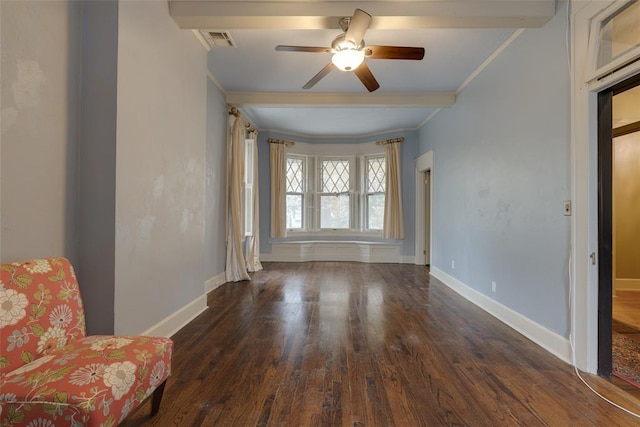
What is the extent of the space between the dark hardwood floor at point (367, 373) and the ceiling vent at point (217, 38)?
2.87 meters

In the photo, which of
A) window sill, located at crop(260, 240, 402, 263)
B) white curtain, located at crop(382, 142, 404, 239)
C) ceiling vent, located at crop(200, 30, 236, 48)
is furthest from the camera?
window sill, located at crop(260, 240, 402, 263)

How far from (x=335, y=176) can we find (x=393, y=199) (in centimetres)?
150

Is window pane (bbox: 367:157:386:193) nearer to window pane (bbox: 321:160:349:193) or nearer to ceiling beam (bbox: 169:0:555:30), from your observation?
window pane (bbox: 321:160:349:193)

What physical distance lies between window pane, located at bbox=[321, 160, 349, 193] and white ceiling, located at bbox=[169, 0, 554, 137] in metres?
1.15

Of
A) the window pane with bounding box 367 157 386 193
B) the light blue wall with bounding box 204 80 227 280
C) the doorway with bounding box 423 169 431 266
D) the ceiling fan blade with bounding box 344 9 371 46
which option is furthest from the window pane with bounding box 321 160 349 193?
the ceiling fan blade with bounding box 344 9 371 46

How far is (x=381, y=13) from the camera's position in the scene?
2516 millimetres

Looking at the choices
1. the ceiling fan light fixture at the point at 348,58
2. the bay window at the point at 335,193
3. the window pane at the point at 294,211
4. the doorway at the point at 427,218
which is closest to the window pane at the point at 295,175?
the bay window at the point at 335,193

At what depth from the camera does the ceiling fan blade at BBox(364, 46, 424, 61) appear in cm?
256

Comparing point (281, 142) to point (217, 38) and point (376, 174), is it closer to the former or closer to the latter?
point (376, 174)

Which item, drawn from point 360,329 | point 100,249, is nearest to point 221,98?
point 100,249

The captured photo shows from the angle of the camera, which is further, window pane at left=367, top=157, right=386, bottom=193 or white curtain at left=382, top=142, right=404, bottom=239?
window pane at left=367, top=157, right=386, bottom=193

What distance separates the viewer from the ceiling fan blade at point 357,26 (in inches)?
87.1

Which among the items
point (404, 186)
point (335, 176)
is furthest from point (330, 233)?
point (404, 186)

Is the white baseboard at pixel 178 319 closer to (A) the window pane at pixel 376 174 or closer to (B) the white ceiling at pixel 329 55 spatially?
(B) the white ceiling at pixel 329 55
